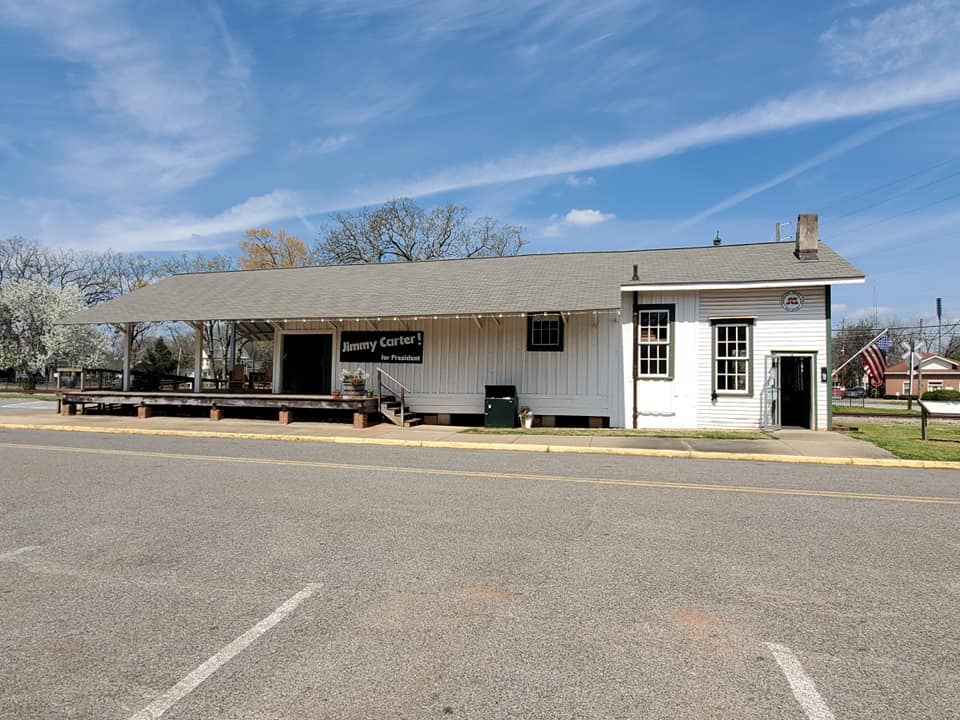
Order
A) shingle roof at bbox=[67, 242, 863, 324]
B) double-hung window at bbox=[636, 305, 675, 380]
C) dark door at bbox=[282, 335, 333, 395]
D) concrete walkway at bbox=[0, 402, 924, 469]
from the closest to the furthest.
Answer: concrete walkway at bbox=[0, 402, 924, 469]
shingle roof at bbox=[67, 242, 863, 324]
double-hung window at bbox=[636, 305, 675, 380]
dark door at bbox=[282, 335, 333, 395]

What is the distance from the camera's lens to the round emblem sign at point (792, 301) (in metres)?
16.3

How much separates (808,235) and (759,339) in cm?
376

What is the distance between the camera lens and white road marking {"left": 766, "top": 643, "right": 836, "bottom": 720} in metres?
2.76

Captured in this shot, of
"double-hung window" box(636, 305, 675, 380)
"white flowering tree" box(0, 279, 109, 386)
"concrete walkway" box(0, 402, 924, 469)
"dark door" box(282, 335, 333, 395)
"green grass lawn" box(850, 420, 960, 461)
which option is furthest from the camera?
"white flowering tree" box(0, 279, 109, 386)

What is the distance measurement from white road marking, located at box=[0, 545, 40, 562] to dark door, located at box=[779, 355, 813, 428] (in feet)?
54.5

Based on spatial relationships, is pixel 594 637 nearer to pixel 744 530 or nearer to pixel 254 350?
pixel 744 530

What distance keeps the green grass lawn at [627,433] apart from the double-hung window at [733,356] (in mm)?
1399

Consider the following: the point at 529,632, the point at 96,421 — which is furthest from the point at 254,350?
the point at 529,632

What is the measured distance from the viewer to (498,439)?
1377 centimetres

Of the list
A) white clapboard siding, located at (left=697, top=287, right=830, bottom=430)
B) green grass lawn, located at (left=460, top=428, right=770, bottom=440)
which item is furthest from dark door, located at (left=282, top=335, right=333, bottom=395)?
white clapboard siding, located at (left=697, top=287, right=830, bottom=430)

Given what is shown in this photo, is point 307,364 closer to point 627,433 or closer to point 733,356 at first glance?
point 627,433

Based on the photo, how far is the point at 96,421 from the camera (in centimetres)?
1781

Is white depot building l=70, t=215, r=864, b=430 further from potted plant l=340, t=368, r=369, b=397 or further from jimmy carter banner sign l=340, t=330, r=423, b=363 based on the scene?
potted plant l=340, t=368, r=369, b=397

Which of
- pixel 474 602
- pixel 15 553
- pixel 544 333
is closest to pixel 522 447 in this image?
pixel 544 333
